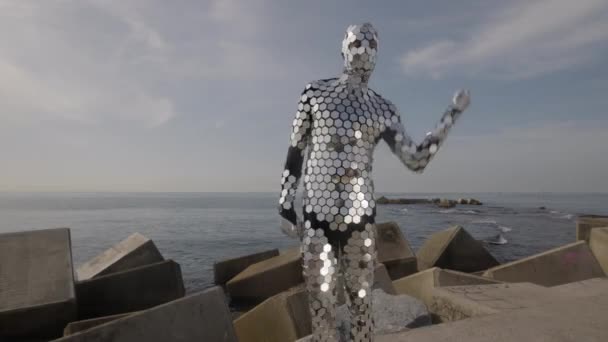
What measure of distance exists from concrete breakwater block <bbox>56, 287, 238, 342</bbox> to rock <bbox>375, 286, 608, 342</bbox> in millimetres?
1253

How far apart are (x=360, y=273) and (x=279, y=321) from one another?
7.82ft

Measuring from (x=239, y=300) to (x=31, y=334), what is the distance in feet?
11.7

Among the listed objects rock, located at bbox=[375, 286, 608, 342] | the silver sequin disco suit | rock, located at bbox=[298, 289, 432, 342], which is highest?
the silver sequin disco suit

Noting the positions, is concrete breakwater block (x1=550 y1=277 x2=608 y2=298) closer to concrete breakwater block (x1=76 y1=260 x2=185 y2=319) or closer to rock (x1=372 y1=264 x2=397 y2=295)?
rock (x1=372 y1=264 x2=397 y2=295)

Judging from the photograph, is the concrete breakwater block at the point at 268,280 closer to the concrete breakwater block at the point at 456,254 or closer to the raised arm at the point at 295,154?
the concrete breakwater block at the point at 456,254

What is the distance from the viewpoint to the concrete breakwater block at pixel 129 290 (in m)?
5.52

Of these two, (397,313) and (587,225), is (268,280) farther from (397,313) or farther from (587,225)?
(587,225)

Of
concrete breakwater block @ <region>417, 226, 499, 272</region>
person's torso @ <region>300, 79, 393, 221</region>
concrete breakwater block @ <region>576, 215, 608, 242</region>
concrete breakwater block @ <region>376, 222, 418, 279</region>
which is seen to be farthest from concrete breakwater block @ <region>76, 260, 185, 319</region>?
concrete breakwater block @ <region>576, 215, 608, 242</region>

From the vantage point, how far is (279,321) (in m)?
4.05

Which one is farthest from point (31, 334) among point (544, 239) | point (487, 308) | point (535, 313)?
point (544, 239)

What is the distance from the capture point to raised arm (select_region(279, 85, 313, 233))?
208cm

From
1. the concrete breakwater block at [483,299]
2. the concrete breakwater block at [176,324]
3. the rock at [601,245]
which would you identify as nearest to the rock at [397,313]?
the concrete breakwater block at [483,299]

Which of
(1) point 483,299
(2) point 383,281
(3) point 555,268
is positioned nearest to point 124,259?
(2) point 383,281

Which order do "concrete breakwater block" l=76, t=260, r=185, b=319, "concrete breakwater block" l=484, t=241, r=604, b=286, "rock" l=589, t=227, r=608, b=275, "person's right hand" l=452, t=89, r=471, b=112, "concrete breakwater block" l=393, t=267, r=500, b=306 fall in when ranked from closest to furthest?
1. "person's right hand" l=452, t=89, r=471, b=112
2. "concrete breakwater block" l=393, t=267, r=500, b=306
3. "concrete breakwater block" l=76, t=260, r=185, b=319
4. "concrete breakwater block" l=484, t=241, r=604, b=286
5. "rock" l=589, t=227, r=608, b=275
